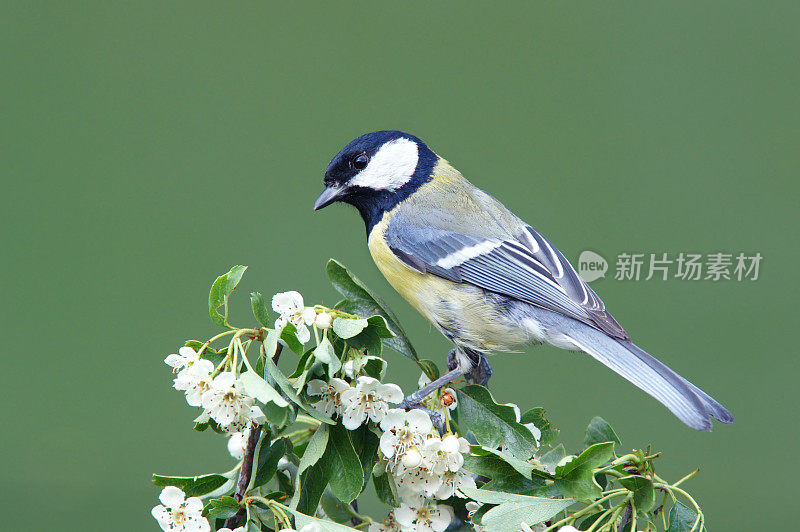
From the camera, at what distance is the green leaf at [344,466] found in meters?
0.66

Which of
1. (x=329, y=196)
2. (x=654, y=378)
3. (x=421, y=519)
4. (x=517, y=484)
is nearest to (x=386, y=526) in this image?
(x=421, y=519)

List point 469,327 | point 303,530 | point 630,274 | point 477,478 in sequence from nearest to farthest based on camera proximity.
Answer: point 303,530, point 477,478, point 469,327, point 630,274

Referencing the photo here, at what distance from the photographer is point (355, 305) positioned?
829 mm

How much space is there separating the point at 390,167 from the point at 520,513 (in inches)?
26.1

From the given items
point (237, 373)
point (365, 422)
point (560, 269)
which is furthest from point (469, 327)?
point (237, 373)

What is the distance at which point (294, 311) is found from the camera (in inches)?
26.7

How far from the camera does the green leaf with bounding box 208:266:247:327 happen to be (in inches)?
26.4

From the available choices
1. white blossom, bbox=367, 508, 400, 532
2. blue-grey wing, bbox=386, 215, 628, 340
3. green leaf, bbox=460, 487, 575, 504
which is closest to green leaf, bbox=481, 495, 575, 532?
green leaf, bbox=460, 487, 575, 504

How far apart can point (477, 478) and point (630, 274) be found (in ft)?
3.98

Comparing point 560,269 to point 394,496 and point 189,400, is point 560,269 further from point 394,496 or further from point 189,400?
point 189,400

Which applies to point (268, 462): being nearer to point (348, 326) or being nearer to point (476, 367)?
point (348, 326)

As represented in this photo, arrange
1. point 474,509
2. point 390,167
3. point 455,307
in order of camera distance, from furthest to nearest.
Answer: point 390,167 → point 455,307 → point 474,509

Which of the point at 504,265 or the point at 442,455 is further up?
the point at 504,265

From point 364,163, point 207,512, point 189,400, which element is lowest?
point 207,512
